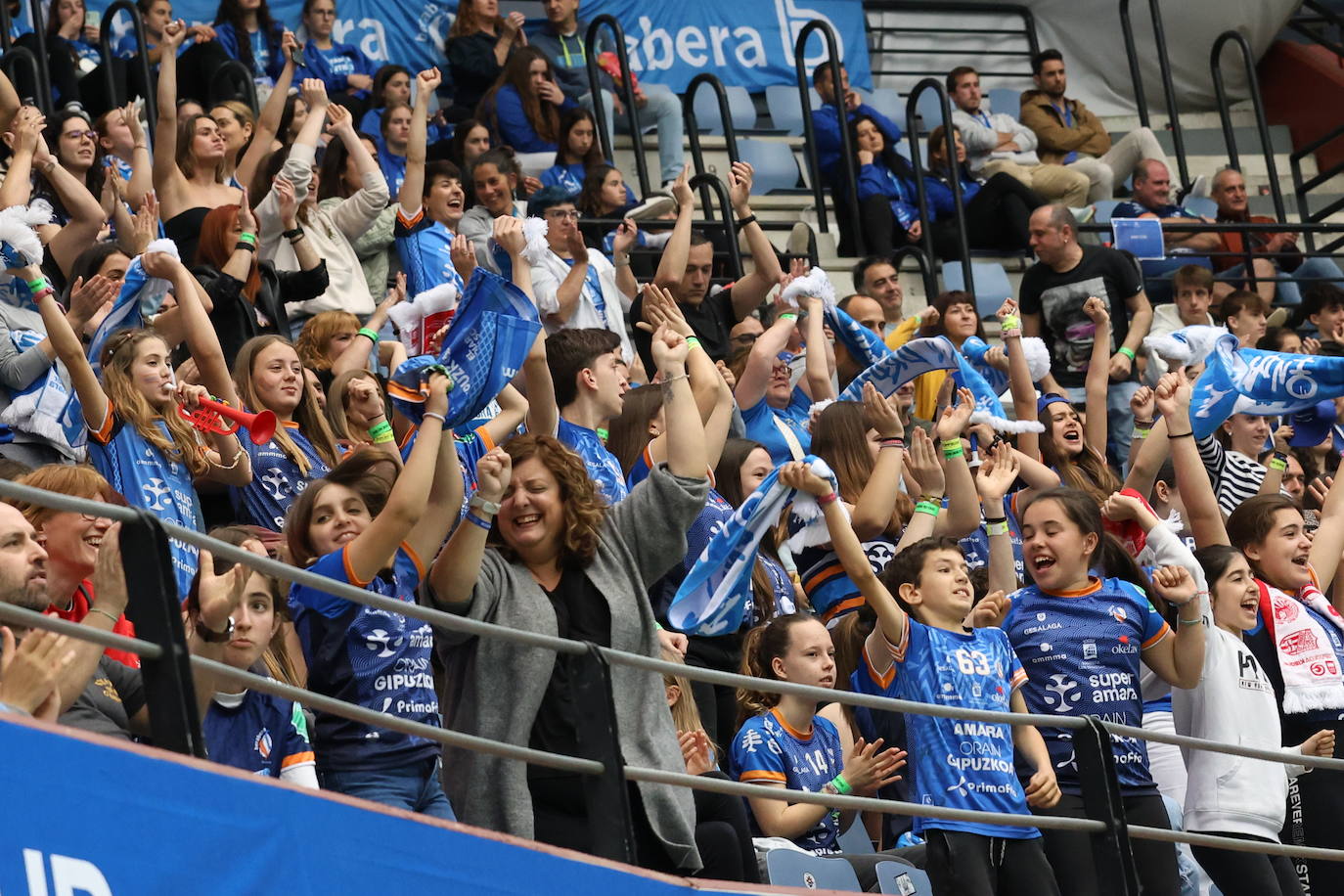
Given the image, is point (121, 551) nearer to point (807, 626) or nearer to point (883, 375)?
point (807, 626)

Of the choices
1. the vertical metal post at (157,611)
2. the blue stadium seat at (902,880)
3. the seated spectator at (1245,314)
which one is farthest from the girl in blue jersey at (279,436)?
the seated spectator at (1245,314)

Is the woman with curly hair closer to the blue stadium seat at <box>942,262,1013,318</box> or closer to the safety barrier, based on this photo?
the safety barrier

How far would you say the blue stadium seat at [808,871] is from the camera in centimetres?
510

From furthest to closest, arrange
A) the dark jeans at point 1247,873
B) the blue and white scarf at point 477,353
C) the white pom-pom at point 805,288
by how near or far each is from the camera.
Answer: the white pom-pom at point 805,288 < the dark jeans at point 1247,873 < the blue and white scarf at point 477,353

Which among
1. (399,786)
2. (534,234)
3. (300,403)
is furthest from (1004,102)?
(399,786)

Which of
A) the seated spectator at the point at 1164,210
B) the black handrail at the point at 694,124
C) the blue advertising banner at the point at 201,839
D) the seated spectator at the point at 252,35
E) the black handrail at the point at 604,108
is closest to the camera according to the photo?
the blue advertising banner at the point at 201,839

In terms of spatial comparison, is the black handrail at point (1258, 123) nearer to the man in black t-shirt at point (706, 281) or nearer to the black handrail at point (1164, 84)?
the black handrail at point (1164, 84)

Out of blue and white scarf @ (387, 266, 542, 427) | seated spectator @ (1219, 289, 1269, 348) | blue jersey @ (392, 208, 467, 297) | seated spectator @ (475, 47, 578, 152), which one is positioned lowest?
seated spectator @ (1219, 289, 1269, 348)

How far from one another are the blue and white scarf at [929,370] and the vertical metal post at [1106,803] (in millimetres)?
2201

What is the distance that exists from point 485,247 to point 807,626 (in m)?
2.67

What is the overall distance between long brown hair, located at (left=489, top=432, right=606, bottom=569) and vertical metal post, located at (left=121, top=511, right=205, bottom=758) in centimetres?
125

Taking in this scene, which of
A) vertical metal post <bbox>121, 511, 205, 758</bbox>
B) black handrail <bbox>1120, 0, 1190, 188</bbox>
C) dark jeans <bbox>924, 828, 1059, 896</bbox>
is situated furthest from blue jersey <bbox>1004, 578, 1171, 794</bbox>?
black handrail <bbox>1120, 0, 1190, 188</bbox>

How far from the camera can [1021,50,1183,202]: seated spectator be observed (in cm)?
1197

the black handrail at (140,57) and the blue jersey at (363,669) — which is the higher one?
the black handrail at (140,57)
